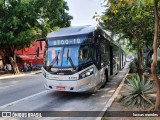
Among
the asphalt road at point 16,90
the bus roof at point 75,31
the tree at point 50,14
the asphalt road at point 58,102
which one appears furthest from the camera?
the tree at point 50,14

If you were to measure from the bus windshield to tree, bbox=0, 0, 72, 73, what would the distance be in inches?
758

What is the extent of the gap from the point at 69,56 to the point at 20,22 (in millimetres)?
21111

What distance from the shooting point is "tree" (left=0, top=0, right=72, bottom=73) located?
98.9ft

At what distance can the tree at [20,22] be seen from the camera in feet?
98.9

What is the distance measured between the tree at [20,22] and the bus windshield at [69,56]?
19.2 meters

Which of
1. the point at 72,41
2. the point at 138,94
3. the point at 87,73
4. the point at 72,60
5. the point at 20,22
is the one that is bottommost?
the point at 138,94

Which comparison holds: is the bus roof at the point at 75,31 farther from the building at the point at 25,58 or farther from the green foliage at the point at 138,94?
the building at the point at 25,58

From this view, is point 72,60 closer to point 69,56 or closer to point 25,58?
point 69,56

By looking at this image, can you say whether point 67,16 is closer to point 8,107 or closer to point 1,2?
point 1,2

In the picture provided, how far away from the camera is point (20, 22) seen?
30812 mm

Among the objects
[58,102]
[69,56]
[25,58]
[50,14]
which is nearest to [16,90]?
[58,102]

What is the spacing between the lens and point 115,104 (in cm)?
974

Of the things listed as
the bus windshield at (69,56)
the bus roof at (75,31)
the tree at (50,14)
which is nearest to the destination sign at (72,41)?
the bus windshield at (69,56)

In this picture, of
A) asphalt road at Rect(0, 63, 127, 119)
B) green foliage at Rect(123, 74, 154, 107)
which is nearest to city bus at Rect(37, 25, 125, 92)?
asphalt road at Rect(0, 63, 127, 119)
